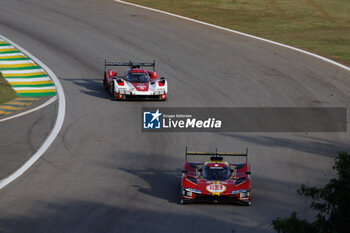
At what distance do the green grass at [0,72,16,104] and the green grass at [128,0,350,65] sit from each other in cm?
2087

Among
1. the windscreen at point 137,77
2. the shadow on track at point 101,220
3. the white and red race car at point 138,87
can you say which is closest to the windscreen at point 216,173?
the shadow on track at point 101,220

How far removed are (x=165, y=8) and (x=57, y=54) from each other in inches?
658

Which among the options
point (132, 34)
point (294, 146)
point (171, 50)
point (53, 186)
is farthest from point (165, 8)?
point (53, 186)

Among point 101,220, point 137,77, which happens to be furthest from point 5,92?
point 101,220

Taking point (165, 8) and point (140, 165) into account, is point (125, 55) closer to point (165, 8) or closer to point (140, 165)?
point (165, 8)

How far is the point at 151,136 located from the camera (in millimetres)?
30188

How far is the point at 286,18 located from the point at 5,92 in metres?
28.3

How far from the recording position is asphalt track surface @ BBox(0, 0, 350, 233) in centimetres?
2134

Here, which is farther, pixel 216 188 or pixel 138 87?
pixel 138 87

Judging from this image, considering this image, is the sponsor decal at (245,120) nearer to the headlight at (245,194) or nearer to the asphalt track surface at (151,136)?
the asphalt track surface at (151,136)

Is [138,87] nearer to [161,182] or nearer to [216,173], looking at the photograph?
[161,182]

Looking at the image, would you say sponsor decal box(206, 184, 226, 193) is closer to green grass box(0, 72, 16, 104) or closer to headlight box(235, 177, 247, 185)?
headlight box(235, 177, 247, 185)

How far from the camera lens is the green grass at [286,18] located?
50.2 meters

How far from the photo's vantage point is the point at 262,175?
25.3m
